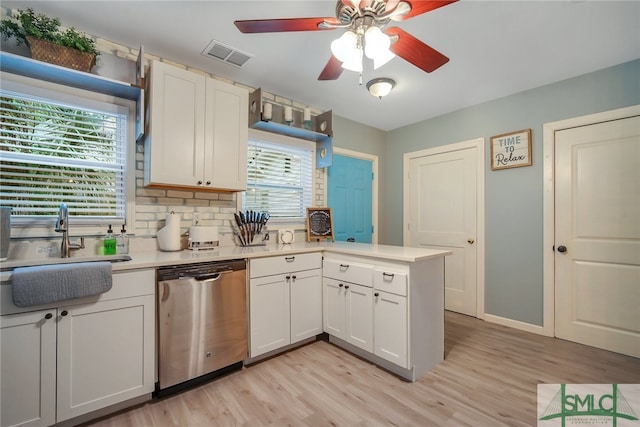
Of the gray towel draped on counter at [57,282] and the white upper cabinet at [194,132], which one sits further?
the white upper cabinet at [194,132]

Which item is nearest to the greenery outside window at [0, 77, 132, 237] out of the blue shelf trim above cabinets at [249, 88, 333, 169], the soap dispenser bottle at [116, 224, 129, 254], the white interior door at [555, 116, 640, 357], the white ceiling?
the soap dispenser bottle at [116, 224, 129, 254]

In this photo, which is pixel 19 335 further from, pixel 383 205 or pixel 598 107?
pixel 598 107

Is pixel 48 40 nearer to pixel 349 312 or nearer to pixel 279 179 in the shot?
pixel 279 179

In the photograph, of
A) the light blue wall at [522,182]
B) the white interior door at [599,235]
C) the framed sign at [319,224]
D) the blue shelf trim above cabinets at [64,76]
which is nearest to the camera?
the blue shelf trim above cabinets at [64,76]

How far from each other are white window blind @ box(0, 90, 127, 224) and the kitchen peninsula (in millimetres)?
434

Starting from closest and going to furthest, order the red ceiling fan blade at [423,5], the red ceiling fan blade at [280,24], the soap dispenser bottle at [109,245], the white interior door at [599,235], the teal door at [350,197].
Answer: the red ceiling fan blade at [423,5] → the red ceiling fan blade at [280,24] → the soap dispenser bottle at [109,245] → the white interior door at [599,235] → the teal door at [350,197]

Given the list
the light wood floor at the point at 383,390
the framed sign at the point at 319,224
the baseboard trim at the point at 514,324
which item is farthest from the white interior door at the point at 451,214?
the framed sign at the point at 319,224

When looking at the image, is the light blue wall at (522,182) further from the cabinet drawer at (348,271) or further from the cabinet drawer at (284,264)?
the cabinet drawer at (284,264)

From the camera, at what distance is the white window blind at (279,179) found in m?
2.99

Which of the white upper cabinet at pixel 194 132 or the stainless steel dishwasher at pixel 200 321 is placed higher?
the white upper cabinet at pixel 194 132

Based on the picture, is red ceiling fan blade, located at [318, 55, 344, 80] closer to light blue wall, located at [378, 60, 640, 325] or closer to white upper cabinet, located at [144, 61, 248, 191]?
white upper cabinet, located at [144, 61, 248, 191]

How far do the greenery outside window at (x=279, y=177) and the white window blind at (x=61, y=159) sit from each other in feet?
3.62

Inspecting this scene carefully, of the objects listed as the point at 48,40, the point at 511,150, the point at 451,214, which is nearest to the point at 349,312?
the point at 451,214

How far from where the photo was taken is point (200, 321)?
6.40 ft
